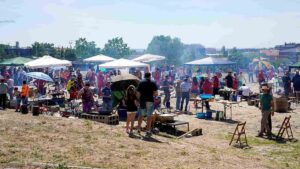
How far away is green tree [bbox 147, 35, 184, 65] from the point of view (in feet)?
242

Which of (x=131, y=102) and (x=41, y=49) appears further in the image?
(x=41, y=49)

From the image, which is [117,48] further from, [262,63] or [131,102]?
[131,102]

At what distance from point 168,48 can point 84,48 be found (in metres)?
16.7

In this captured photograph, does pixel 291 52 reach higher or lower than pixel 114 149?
higher

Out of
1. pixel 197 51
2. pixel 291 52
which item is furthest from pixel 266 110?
pixel 197 51

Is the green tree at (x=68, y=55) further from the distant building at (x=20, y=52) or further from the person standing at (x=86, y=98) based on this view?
the person standing at (x=86, y=98)

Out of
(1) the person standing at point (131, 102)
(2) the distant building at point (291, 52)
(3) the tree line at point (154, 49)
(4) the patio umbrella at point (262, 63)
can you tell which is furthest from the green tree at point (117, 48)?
(1) the person standing at point (131, 102)

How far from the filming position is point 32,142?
9.64 m

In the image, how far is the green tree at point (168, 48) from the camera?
73688mm

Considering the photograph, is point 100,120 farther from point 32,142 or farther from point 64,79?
point 64,79

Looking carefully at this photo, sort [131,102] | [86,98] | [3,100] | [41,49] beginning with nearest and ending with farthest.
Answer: [131,102], [86,98], [3,100], [41,49]

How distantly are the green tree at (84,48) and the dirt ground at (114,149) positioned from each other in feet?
201

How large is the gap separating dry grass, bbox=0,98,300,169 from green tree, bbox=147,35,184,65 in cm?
5931

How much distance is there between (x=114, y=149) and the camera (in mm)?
9523
